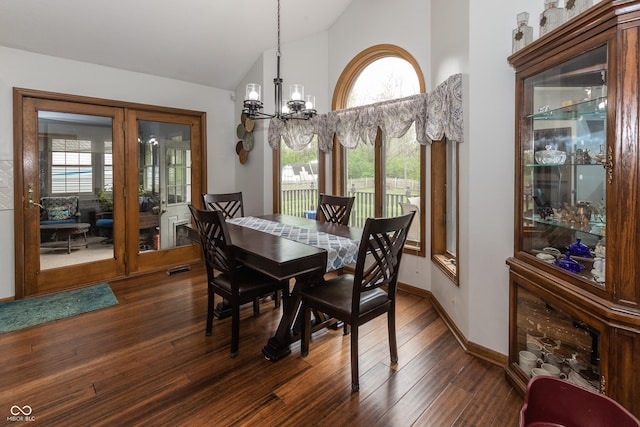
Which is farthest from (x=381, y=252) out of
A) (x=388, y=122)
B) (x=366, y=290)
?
(x=388, y=122)

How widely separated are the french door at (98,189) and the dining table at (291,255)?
2071 mm

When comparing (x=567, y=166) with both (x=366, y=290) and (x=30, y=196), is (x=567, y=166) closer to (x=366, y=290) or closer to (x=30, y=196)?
(x=366, y=290)

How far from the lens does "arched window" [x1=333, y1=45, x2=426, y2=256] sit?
346 cm

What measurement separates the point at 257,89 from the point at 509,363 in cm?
282

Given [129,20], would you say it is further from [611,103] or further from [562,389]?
[562,389]

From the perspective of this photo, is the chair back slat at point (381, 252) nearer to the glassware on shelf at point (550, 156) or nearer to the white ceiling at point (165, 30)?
the glassware on shelf at point (550, 156)

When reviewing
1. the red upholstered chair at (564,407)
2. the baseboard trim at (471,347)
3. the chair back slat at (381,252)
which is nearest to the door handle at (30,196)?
the chair back slat at (381,252)

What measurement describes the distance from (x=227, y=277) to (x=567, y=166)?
7.77ft

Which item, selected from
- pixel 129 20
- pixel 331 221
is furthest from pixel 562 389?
pixel 129 20

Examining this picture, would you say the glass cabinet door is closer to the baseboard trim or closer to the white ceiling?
the baseboard trim

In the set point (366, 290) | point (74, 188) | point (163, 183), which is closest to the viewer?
point (366, 290)

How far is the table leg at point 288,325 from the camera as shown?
7.41ft

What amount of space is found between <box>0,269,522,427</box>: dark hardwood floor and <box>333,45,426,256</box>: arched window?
1372mm

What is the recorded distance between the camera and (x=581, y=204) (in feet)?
5.28
